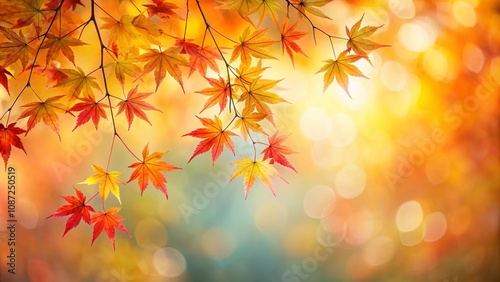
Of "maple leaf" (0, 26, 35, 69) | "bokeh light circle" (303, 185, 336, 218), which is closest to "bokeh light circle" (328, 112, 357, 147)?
"bokeh light circle" (303, 185, 336, 218)

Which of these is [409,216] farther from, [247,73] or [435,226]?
[247,73]

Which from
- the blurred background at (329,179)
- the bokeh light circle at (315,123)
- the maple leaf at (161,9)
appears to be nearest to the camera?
the maple leaf at (161,9)

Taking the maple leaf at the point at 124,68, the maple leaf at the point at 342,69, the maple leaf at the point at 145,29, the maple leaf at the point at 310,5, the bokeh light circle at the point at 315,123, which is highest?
the bokeh light circle at the point at 315,123

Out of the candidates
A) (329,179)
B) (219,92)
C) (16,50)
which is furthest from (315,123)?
(16,50)

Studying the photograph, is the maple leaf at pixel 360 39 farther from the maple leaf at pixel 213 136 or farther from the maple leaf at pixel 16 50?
the maple leaf at pixel 16 50

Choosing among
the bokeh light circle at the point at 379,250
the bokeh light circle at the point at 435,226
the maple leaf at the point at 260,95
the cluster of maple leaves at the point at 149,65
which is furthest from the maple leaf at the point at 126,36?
the bokeh light circle at the point at 435,226

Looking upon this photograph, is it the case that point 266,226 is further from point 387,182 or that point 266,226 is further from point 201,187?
point 387,182
